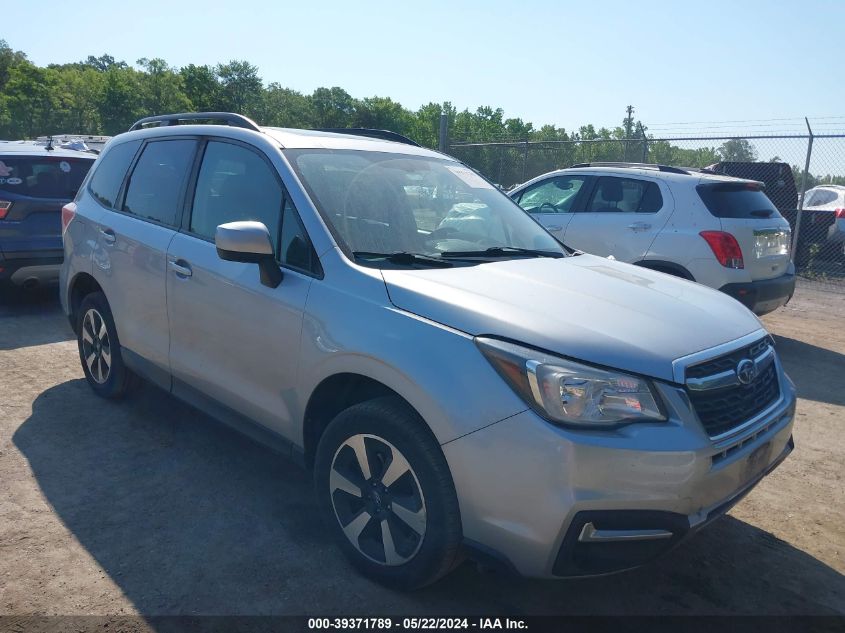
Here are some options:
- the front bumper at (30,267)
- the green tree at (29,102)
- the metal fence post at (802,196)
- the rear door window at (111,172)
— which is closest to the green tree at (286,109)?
the green tree at (29,102)

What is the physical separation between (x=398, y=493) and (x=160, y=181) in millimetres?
2635

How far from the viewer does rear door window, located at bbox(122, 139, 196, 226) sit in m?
4.04

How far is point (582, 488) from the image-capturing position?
2.27 meters

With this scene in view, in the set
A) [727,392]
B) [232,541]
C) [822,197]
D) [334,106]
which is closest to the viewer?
[727,392]

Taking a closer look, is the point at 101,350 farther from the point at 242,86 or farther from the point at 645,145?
the point at 242,86

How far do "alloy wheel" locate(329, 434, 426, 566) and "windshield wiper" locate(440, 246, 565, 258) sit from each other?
101cm

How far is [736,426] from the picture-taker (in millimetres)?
2627

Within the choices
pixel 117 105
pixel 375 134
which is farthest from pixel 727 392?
pixel 117 105

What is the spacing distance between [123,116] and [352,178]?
69608mm

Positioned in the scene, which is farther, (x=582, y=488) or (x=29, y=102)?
(x=29, y=102)

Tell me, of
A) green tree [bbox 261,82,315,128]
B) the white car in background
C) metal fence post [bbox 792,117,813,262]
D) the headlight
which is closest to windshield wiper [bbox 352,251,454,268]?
the headlight

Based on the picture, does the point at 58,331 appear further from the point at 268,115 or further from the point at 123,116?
the point at 268,115

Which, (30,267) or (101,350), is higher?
(30,267)

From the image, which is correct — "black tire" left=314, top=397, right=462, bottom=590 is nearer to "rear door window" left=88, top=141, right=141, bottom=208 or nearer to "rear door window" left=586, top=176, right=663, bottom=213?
"rear door window" left=88, top=141, right=141, bottom=208
